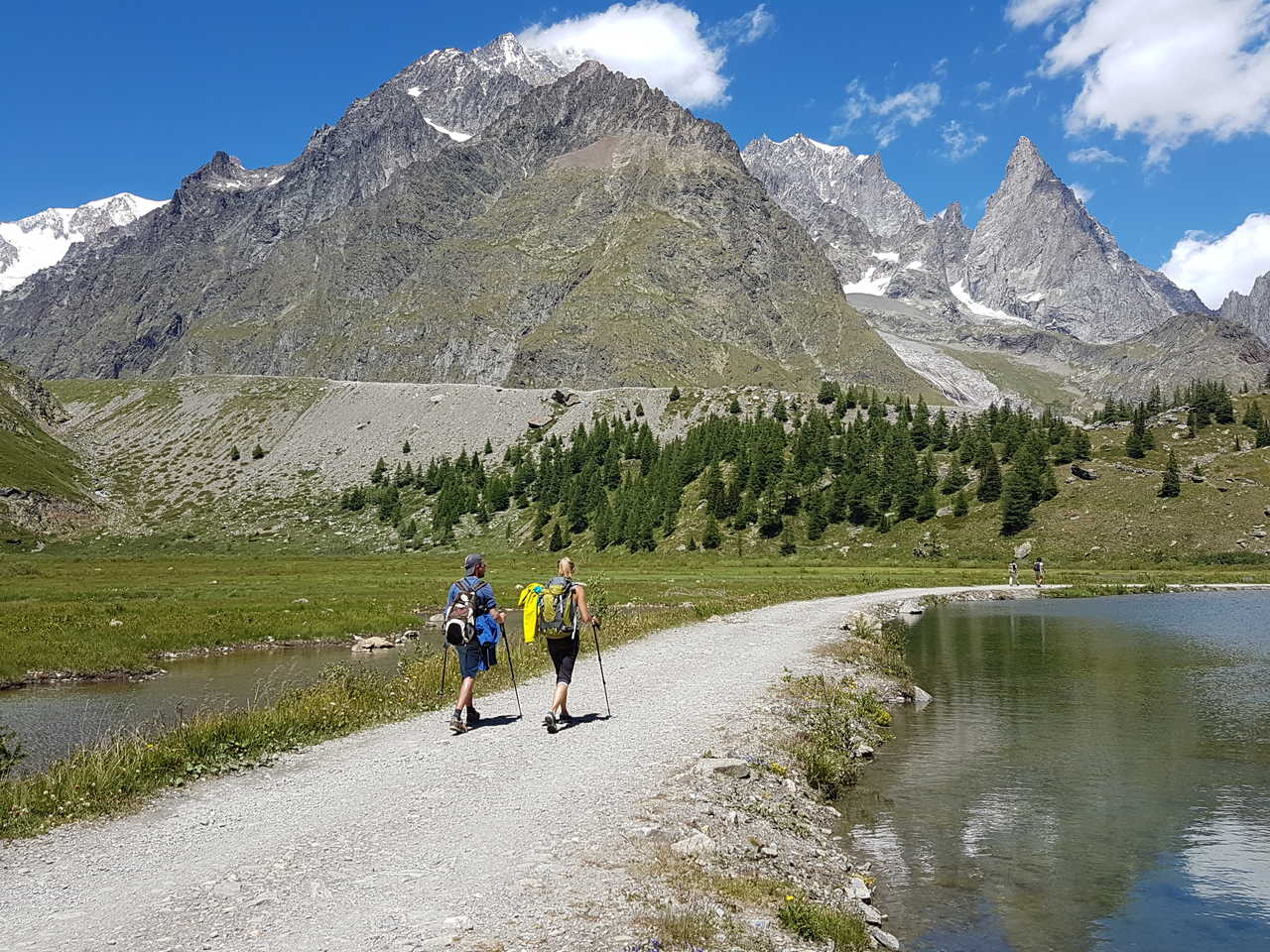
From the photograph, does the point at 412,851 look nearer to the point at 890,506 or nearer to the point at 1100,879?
the point at 1100,879

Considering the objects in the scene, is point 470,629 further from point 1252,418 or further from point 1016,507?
point 1252,418

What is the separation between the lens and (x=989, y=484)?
117m

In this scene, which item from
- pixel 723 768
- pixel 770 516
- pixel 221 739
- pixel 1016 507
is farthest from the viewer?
pixel 770 516

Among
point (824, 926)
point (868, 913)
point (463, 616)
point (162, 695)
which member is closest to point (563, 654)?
point (463, 616)

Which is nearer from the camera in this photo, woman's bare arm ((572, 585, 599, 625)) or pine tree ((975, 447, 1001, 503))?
woman's bare arm ((572, 585, 599, 625))

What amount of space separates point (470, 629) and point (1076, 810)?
12638 mm

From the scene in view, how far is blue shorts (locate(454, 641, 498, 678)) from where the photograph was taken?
18.8m

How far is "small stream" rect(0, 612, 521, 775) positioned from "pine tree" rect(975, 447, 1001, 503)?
8869cm

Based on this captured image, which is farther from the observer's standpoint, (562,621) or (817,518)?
(817,518)

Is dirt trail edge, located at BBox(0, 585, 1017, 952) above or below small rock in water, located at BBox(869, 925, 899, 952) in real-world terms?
above

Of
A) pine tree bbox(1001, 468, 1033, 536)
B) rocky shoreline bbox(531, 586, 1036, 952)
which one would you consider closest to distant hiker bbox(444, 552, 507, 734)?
rocky shoreline bbox(531, 586, 1036, 952)

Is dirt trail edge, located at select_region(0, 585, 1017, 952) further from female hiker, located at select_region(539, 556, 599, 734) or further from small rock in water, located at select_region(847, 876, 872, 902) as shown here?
small rock in water, located at select_region(847, 876, 872, 902)

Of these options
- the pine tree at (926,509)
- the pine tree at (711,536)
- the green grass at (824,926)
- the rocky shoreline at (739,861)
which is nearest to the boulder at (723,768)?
the rocky shoreline at (739,861)

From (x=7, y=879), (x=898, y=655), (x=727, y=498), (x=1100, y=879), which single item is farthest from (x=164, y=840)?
(x=727, y=498)
